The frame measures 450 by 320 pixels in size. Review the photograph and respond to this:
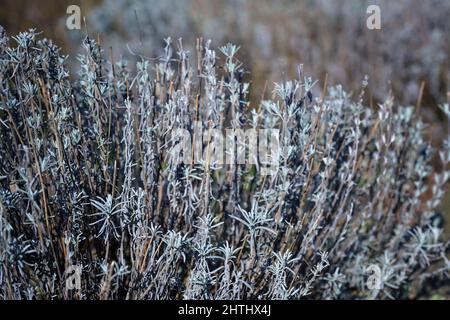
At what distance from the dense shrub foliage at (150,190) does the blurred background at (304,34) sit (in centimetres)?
198

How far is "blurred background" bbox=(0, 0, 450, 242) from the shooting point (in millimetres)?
4531

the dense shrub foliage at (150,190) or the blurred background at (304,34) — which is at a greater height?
the blurred background at (304,34)

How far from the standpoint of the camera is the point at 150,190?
6.75 ft

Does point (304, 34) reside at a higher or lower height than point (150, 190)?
higher

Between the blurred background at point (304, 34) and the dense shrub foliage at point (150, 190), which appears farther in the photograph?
the blurred background at point (304, 34)

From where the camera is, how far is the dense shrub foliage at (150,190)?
75.7 inches

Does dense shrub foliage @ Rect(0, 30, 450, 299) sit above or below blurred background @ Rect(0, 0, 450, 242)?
below

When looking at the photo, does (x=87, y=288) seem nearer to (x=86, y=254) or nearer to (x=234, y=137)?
(x=86, y=254)

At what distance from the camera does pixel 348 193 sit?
93.0 inches

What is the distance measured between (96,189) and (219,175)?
0.59 metres

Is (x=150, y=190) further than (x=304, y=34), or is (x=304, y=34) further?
(x=304, y=34)

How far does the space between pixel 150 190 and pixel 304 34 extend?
10.7ft

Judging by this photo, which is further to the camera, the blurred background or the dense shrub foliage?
the blurred background

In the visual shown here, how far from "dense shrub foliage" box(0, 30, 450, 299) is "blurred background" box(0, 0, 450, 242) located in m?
1.98
